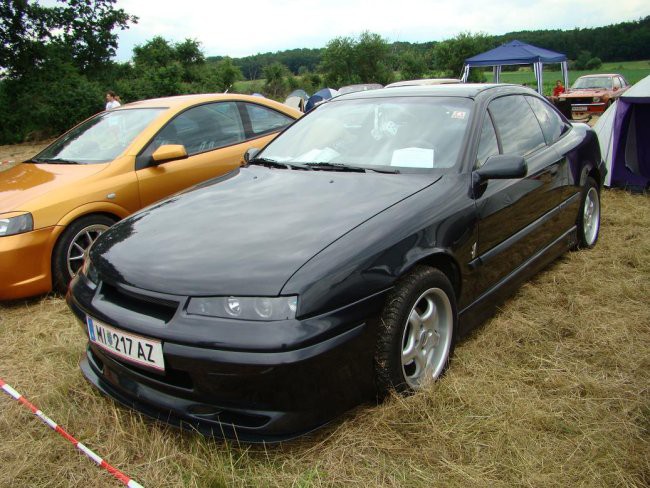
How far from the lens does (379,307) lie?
203 centimetres

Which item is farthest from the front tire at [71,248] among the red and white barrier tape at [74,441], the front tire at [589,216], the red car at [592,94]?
the red car at [592,94]

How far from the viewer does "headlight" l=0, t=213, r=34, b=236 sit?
3.53m

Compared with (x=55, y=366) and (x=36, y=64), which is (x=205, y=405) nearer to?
(x=55, y=366)

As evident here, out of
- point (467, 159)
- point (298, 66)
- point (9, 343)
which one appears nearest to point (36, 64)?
point (9, 343)

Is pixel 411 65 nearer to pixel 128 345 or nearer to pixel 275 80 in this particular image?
pixel 275 80

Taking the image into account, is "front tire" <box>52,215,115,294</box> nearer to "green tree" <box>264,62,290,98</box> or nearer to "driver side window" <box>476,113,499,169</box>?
"driver side window" <box>476,113,499,169</box>

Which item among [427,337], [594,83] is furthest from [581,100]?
[427,337]

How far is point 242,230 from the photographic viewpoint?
7.27ft

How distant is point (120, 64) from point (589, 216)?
27.9 m

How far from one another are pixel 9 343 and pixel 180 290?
1.98 metres

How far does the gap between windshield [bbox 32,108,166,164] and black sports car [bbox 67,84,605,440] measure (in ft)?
5.47

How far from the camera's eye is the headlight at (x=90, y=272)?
234 centimetres

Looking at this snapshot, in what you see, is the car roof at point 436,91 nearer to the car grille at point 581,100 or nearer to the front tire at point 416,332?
the front tire at point 416,332

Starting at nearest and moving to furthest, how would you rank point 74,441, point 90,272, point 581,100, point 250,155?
point 74,441 < point 90,272 < point 250,155 < point 581,100
